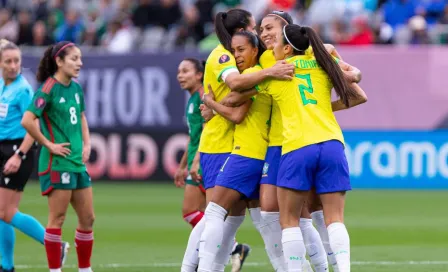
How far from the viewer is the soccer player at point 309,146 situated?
799 cm

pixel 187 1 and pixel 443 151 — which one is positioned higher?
pixel 187 1

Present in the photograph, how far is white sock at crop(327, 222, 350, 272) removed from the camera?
7.97 metres

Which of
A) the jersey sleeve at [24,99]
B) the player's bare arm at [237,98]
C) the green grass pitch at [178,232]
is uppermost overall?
the player's bare arm at [237,98]

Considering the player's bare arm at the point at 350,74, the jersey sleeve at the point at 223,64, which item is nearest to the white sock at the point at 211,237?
the jersey sleeve at the point at 223,64

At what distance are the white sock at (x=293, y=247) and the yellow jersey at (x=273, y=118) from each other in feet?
2.75

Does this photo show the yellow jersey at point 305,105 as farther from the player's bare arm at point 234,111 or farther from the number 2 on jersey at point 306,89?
the player's bare arm at point 234,111

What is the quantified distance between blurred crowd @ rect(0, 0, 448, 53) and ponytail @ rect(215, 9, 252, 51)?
1247cm

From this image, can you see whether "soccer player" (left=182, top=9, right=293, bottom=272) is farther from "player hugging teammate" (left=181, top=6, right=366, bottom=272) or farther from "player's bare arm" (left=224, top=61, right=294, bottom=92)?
"player's bare arm" (left=224, top=61, right=294, bottom=92)

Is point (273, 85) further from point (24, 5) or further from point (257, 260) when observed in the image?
point (24, 5)

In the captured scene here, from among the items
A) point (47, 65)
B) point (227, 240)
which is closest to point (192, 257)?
point (227, 240)

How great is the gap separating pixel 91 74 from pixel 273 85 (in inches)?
527

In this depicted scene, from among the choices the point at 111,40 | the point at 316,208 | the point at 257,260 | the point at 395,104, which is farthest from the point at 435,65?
the point at 316,208

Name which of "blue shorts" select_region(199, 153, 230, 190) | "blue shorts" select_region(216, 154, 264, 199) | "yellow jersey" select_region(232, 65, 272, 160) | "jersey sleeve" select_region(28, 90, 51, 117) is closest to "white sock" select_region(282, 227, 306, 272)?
"blue shorts" select_region(216, 154, 264, 199)

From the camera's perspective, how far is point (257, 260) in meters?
11.4
